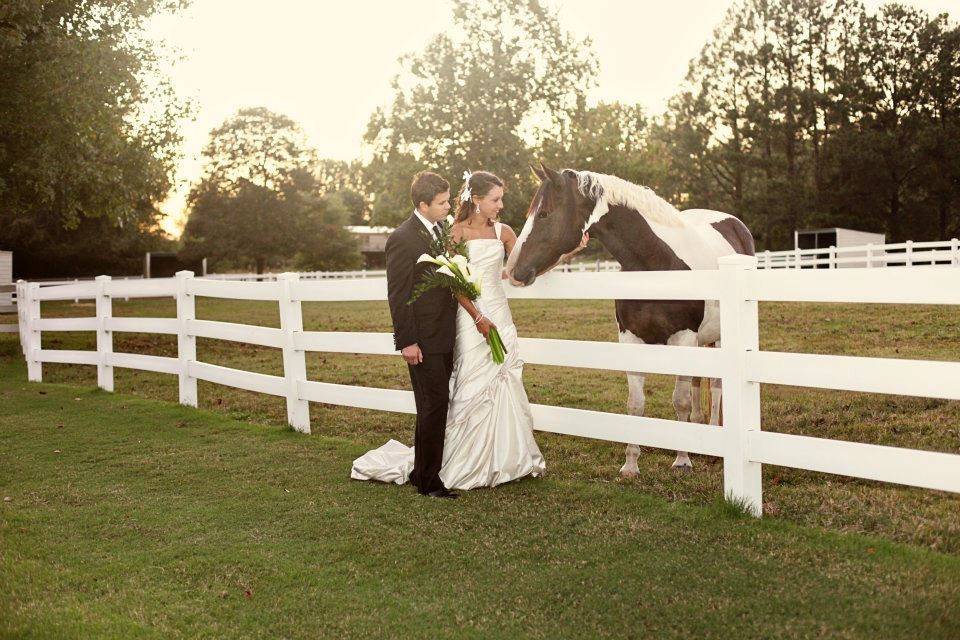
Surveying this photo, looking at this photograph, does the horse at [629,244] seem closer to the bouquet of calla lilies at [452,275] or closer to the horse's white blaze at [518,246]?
the horse's white blaze at [518,246]

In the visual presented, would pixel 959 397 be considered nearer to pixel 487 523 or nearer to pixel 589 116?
pixel 487 523

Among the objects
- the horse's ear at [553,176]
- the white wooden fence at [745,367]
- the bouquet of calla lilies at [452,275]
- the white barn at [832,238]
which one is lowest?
the white wooden fence at [745,367]

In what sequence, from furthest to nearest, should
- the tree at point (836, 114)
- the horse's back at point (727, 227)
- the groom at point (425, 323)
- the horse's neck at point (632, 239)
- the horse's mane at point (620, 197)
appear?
the tree at point (836, 114) < the horse's back at point (727, 227) < the horse's neck at point (632, 239) < the horse's mane at point (620, 197) < the groom at point (425, 323)

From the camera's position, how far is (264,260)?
53.9 metres

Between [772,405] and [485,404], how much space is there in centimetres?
381

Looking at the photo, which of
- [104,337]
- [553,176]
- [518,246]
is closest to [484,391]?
[518,246]

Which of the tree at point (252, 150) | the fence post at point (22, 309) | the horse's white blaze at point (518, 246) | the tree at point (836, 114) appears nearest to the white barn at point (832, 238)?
the tree at point (836, 114)

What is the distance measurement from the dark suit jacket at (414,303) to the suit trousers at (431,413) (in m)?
0.10

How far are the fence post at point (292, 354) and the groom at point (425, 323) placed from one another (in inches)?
101

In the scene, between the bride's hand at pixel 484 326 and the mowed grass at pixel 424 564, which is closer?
the mowed grass at pixel 424 564

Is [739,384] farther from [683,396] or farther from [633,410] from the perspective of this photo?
[683,396]

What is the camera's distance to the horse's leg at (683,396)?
5867mm

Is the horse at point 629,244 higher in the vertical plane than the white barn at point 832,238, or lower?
lower

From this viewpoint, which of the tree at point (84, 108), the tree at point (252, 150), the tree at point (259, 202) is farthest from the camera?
the tree at point (252, 150)
